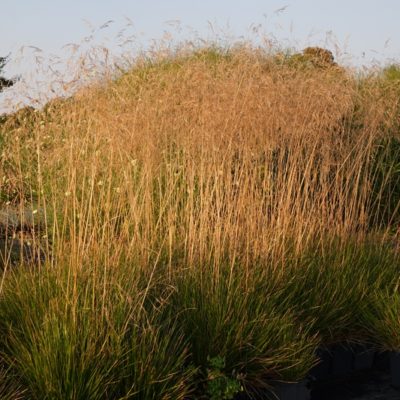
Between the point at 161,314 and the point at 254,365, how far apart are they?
0.64m

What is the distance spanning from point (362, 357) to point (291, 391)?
4.04 ft

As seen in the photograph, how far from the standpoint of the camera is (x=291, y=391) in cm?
426

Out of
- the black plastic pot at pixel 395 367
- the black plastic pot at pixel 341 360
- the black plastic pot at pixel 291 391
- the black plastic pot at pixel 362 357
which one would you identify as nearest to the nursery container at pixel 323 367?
the black plastic pot at pixel 341 360

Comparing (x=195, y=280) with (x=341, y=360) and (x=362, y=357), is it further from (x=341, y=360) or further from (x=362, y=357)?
(x=362, y=357)

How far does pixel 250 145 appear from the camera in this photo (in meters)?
5.44

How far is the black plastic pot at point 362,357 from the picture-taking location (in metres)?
5.26

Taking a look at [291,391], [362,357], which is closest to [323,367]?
[362,357]

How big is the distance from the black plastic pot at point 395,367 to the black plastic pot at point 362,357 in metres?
0.21

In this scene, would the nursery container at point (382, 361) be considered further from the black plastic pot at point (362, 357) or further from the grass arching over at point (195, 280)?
the grass arching over at point (195, 280)

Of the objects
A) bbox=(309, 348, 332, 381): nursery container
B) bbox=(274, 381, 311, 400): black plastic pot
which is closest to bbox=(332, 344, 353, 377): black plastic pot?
bbox=(309, 348, 332, 381): nursery container

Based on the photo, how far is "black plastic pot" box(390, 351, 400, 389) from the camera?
5.03 metres

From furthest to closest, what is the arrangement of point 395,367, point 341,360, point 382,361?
point 382,361 < point 341,360 < point 395,367

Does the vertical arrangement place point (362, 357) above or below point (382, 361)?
above

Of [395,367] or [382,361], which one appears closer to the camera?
[395,367]
